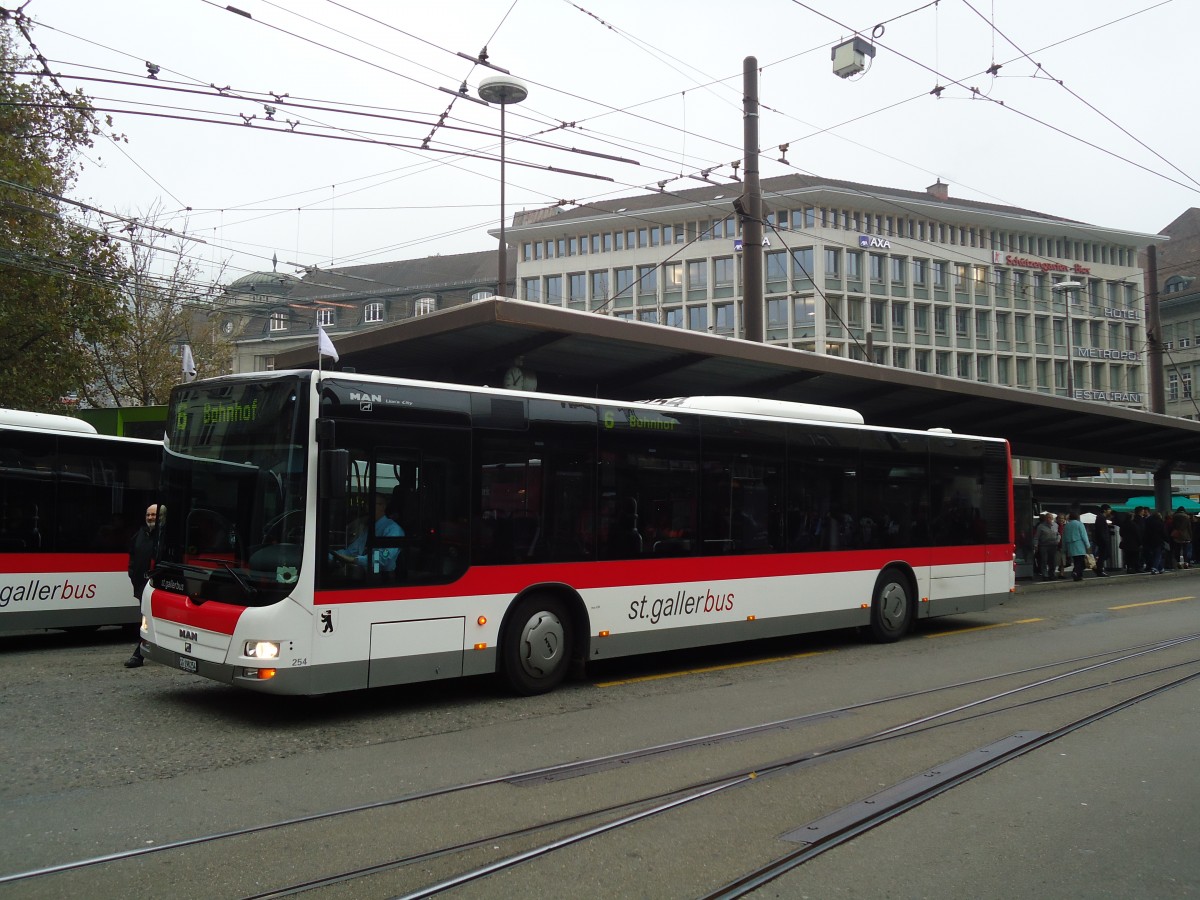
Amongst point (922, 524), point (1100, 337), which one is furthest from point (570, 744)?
point (1100, 337)

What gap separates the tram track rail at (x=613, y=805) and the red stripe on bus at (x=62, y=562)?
24.9 feet

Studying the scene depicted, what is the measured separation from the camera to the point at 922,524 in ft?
46.1

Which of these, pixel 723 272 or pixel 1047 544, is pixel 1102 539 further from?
pixel 723 272

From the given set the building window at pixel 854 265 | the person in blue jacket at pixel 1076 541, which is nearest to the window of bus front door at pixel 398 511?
the person in blue jacket at pixel 1076 541

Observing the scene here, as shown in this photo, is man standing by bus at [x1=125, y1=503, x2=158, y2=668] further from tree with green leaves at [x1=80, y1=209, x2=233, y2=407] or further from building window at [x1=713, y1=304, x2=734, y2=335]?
building window at [x1=713, y1=304, x2=734, y2=335]

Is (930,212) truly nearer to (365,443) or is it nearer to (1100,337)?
(1100,337)

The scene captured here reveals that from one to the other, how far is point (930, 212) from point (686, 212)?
17673 millimetres

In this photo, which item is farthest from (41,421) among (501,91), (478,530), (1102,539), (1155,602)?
(1102,539)

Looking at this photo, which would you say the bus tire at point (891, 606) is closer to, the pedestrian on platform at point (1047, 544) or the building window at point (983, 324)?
the pedestrian on platform at point (1047, 544)

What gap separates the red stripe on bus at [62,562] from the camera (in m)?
11.8

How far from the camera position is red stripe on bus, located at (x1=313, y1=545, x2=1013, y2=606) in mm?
8539

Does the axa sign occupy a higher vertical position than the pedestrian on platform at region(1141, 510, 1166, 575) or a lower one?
higher

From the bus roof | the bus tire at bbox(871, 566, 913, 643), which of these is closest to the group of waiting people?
the bus tire at bbox(871, 566, 913, 643)

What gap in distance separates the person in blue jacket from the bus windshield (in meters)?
21.1
